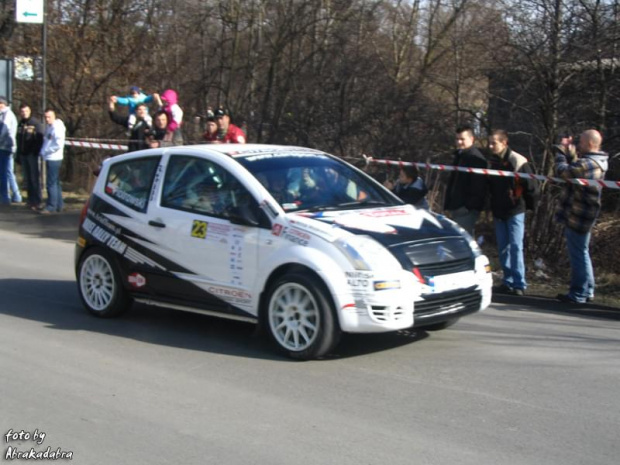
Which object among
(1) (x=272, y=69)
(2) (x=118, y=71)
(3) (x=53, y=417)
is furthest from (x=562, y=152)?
(2) (x=118, y=71)

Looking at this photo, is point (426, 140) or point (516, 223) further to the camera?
point (426, 140)

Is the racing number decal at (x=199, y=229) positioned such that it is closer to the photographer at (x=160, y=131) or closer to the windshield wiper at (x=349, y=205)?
the windshield wiper at (x=349, y=205)

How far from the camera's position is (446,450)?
205 inches

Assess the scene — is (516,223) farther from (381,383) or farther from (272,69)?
(272,69)

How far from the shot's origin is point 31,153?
16984 mm

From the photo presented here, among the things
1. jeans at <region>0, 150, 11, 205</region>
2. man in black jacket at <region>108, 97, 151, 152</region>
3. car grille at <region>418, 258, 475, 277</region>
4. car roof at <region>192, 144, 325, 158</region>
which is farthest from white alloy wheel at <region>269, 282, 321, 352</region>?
jeans at <region>0, 150, 11, 205</region>

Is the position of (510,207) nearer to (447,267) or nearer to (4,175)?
(447,267)

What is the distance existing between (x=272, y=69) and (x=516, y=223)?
1031 centimetres

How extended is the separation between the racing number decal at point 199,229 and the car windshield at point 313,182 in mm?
632

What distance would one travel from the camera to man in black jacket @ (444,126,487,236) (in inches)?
405

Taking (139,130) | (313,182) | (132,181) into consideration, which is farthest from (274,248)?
(139,130)

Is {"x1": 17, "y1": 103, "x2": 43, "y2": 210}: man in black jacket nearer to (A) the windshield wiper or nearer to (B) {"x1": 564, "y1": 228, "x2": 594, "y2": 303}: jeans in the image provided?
(A) the windshield wiper

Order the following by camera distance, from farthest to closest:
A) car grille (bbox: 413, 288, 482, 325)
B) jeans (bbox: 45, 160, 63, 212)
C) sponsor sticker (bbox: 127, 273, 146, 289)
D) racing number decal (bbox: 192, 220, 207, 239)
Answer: jeans (bbox: 45, 160, 63, 212)
sponsor sticker (bbox: 127, 273, 146, 289)
racing number decal (bbox: 192, 220, 207, 239)
car grille (bbox: 413, 288, 482, 325)

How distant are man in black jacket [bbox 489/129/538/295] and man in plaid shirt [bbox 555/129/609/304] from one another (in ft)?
1.79
